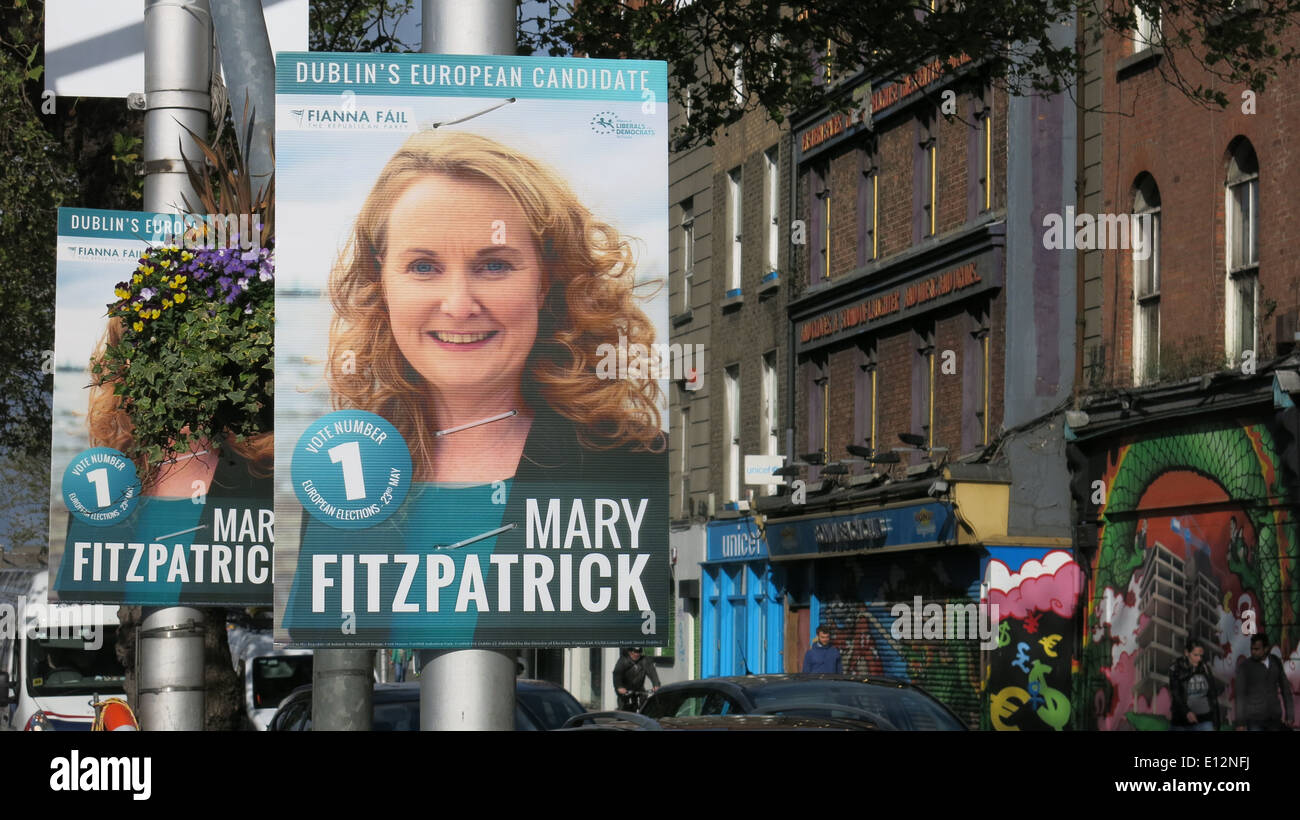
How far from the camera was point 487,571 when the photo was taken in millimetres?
5609

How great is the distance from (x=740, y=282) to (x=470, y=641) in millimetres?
33624

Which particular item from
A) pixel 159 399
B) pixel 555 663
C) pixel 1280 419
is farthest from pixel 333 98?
pixel 555 663

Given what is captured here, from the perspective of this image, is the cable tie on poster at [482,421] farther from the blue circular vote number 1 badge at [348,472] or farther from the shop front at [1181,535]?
the shop front at [1181,535]

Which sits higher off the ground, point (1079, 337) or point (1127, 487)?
point (1079, 337)

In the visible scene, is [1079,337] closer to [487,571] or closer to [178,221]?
[178,221]

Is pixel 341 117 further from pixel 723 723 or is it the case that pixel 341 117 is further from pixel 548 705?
pixel 548 705

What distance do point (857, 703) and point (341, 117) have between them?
825cm

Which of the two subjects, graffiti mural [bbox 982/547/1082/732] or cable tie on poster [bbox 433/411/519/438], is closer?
cable tie on poster [bbox 433/411/519/438]

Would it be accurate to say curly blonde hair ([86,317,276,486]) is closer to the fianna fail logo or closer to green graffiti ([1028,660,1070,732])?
green graffiti ([1028,660,1070,732])

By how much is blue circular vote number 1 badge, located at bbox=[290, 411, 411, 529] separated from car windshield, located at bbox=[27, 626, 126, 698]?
24.5 metres

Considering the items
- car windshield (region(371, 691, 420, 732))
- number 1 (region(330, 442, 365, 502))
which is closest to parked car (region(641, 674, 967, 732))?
car windshield (region(371, 691, 420, 732))

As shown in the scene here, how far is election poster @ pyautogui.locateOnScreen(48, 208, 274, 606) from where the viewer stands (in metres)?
8.17

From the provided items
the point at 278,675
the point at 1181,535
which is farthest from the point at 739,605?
the point at 1181,535
